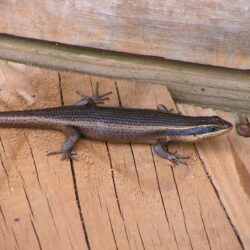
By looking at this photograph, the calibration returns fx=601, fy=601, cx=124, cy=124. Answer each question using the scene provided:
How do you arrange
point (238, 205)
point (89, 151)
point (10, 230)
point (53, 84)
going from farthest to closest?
point (53, 84)
point (89, 151)
point (238, 205)
point (10, 230)

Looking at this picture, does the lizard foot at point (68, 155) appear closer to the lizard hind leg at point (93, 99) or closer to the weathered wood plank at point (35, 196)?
the weathered wood plank at point (35, 196)

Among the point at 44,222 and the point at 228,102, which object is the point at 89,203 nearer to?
the point at 44,222

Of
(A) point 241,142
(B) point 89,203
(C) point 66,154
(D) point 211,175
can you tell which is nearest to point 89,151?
(C) point 66,154

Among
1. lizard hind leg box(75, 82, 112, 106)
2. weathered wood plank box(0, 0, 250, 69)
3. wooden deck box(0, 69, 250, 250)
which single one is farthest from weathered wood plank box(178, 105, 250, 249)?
lizard hind leg box(75, 82, 112, 106)

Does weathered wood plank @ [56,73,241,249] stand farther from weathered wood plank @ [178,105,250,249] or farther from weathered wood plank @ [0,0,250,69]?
weathered wood plank @ [0,0,250,69]

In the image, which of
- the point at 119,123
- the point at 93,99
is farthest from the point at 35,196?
the point at 93,99

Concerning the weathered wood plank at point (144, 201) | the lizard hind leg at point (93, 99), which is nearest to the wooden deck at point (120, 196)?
the weathered wood plank at point (144, 201)

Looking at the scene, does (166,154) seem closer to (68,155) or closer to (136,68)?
(68,155)
